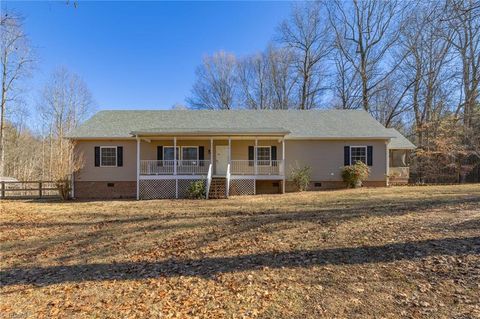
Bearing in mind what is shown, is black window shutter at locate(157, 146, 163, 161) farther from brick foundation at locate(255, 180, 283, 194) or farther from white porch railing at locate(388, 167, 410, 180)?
white porch railing at locate(388, 167, 410, 180)

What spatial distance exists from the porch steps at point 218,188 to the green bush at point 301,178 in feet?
14.4

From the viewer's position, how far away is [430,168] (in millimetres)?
22297

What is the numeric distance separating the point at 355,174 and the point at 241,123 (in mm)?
7866

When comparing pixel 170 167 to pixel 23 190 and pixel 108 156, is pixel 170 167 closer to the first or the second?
Result: pixel 108 156

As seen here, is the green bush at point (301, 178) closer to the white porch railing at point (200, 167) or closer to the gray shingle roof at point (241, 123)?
the white porch railing at point (200, 167)

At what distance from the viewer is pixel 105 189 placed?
16.4 meters

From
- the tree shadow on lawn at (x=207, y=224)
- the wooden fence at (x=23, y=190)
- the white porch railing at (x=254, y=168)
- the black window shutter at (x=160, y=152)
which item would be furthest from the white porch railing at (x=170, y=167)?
the tree shadow on lawn at (x=207, y=224)

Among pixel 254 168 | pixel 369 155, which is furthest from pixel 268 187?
pixel 369 155

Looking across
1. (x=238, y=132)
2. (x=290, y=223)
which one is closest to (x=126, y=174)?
(x=238, y=132)

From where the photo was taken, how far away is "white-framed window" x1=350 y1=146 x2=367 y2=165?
16969 mm

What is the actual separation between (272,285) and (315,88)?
31.4m

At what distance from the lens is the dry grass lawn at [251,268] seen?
11.4 ft

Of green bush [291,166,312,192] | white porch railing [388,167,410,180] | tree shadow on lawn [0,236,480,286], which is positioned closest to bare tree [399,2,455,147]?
white porch railing [388,167,410,180]

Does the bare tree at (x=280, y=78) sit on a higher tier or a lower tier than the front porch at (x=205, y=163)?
higher
